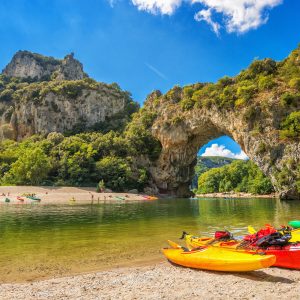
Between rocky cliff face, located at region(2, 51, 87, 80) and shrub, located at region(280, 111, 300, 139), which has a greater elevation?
rocky cliff face, located at region(2, 51, 87, 80)

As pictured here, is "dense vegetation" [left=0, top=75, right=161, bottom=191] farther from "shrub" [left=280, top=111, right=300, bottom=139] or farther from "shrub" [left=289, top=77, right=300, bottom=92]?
"shrub" [left=289, top=77, right=300, bottom=92]

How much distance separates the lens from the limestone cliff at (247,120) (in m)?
38.6

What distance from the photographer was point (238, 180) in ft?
342

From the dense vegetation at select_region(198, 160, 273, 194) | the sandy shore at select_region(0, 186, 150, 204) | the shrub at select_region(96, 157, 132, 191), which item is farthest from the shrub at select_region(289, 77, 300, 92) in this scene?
the dense vegetation at select_region(198, 160, 273, 194)

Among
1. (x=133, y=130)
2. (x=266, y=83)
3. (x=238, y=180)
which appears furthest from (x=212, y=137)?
(x=238, y=180)

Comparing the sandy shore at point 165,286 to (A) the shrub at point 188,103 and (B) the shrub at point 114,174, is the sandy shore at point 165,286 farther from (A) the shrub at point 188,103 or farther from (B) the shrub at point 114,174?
(B) the shrub at point 114,174

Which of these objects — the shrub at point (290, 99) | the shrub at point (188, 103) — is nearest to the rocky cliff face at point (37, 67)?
the shrub at point (188, 103)

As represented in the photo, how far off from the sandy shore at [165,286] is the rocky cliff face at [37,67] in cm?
11159

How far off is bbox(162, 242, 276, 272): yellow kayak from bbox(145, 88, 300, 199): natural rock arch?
32.9m

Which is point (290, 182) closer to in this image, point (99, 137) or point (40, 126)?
point (99, 137)

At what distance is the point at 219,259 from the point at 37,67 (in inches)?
4911

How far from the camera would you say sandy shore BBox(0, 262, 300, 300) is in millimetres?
6422

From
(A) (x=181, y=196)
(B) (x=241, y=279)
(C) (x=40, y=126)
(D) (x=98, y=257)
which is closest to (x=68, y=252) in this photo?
(D) (x=98, y=257)

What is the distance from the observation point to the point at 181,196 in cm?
6712
